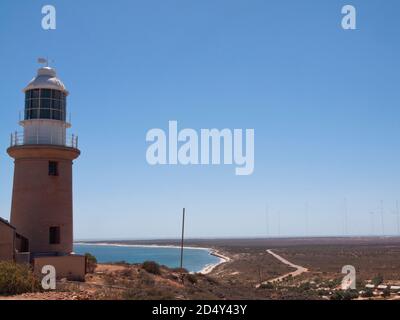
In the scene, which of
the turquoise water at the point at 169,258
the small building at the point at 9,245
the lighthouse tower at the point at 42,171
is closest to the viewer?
the small building at the point at 9,245

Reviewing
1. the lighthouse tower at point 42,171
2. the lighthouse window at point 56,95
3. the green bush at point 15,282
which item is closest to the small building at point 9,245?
the lighthouse tower at point 42,171

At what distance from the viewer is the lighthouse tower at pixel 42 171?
21578mm

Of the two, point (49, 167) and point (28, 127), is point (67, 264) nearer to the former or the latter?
point (49, 167)

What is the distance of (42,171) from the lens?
2181cm

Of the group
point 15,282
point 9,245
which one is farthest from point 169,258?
point 15,282

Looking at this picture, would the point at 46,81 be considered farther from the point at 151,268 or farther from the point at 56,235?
the point at 151,268

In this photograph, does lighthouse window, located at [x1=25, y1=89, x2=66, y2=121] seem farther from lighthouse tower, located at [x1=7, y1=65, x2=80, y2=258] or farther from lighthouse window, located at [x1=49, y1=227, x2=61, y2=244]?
lighthouse window, located at [x1=49, y1=227, x2=61, y2=244]

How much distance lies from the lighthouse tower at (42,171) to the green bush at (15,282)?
757cm

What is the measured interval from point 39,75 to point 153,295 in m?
12.8

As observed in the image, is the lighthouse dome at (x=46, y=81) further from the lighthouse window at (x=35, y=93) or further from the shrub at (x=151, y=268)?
the shrub at (x=151, y=268)

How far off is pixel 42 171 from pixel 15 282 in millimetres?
9260

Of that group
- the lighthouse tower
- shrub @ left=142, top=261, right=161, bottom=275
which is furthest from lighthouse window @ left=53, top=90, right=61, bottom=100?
shrub @ left=142, top=261, right=161, bottom=275
